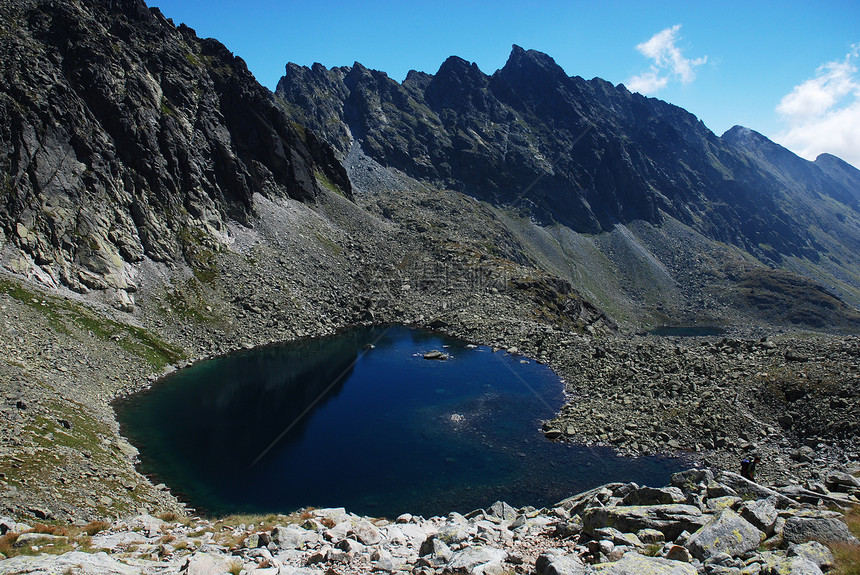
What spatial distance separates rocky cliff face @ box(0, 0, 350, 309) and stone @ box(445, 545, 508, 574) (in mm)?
58046

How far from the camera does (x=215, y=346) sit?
6397cm

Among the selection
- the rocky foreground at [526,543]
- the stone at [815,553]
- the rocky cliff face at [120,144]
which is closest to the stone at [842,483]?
the rocky foreground at [526,543]

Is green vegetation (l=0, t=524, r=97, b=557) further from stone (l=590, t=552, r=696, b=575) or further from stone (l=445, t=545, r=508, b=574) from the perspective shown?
stone (l=590, t=552, r=696, b=575)

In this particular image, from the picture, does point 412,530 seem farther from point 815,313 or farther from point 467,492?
point 815,313

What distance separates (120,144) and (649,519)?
83778mm

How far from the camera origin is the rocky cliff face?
196 ft

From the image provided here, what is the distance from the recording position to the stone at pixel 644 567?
44.5 feet

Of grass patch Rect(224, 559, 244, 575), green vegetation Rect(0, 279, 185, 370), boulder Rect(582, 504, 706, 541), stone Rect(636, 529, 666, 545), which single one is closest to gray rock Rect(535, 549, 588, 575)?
stone Rect(636, 529, 666, 545)

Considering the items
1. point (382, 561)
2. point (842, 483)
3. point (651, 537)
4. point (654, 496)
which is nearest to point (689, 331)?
point (842, 483)

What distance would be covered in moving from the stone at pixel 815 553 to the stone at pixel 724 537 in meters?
1.36

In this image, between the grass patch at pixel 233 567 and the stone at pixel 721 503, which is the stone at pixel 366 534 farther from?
the stone at pixel 721 503

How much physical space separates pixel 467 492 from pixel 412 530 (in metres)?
12.6

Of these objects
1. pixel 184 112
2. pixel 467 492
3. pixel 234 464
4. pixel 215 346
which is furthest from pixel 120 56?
pixel 467 492

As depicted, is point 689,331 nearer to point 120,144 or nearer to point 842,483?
point 842,483
